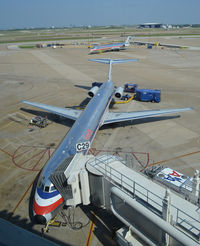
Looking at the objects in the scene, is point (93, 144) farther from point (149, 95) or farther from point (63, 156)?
point (149, 95)

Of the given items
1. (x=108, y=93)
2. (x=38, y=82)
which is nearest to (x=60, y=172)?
(x=108, y=93)

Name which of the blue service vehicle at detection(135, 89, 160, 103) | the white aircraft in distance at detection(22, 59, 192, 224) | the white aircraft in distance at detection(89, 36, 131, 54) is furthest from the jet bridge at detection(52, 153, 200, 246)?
the white aircraft in distance at detection(89, 36, 131, 54)

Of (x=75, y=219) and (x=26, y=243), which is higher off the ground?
(x=26, y=243)

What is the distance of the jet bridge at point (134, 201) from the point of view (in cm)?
832

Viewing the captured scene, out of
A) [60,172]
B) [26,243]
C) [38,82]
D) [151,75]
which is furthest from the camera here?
[151,75]

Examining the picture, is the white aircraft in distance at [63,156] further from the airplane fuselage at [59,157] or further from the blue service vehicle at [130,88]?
the blue service vehicle at [130,88]

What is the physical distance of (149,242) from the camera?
→ 9234mm

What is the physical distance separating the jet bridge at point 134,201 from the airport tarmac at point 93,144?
2.49 metres

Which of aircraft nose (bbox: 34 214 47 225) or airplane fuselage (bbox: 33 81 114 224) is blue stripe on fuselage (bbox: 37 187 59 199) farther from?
aircraft nose (bbox: 34 214 47 225)

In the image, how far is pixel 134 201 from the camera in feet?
31.9

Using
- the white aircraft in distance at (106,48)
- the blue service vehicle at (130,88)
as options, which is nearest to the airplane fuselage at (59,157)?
the blue service vehicle at (130,88)

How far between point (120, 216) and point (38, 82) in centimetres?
4434

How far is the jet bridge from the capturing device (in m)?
8.32

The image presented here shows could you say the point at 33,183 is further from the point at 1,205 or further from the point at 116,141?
the point at 116,141
